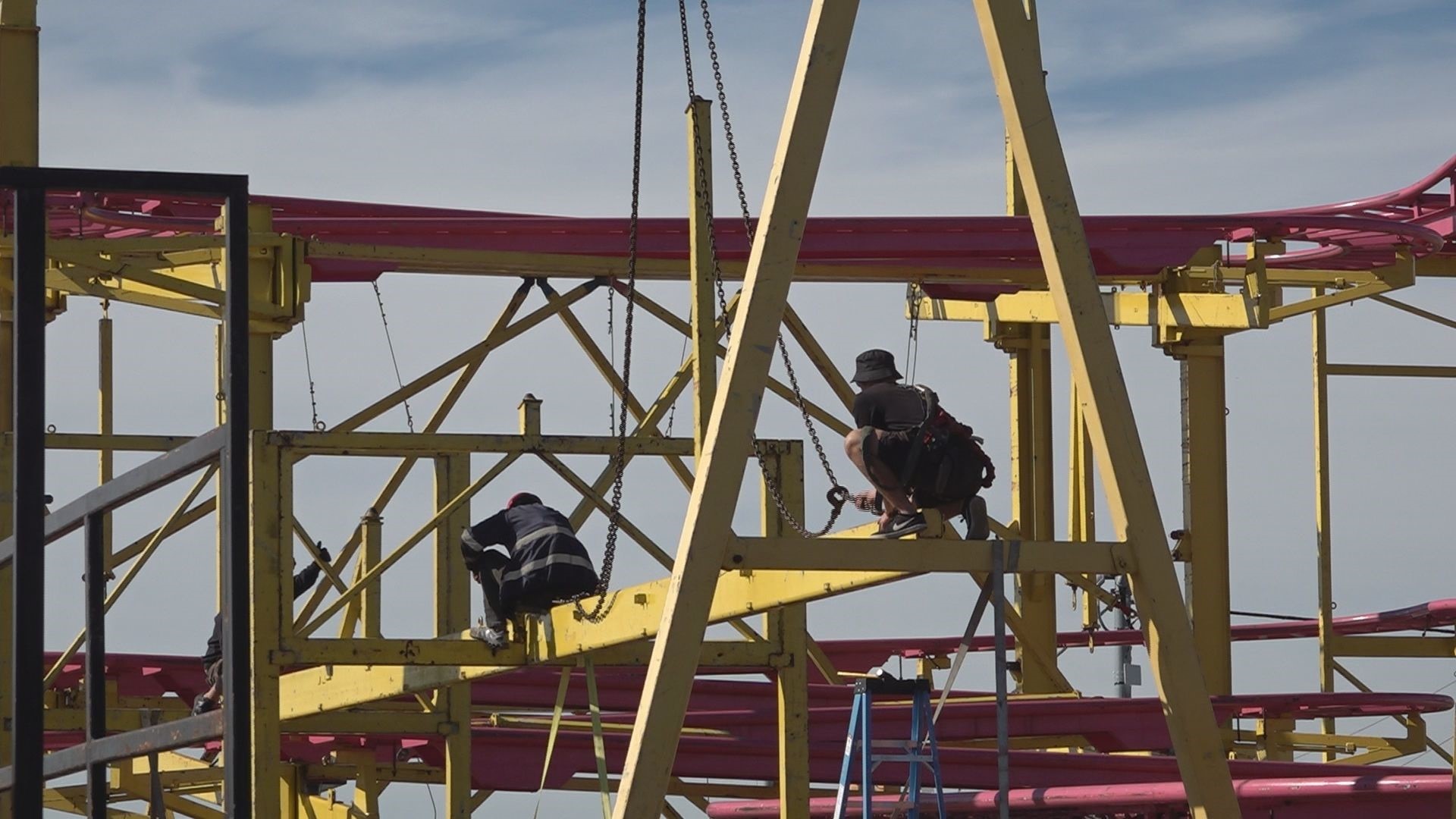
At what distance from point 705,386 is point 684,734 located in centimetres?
647

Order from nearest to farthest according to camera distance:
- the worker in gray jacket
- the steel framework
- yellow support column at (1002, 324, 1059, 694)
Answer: the steel framework < the worker in gray jacket < yellow support column at (1002, 324, 1059, 694)

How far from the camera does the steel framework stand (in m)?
9.66

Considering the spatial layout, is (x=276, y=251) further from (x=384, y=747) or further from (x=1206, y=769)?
(x=1206, y=769)

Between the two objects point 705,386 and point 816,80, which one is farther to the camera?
point 705,386

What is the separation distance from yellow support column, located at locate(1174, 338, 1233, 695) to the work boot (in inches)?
378

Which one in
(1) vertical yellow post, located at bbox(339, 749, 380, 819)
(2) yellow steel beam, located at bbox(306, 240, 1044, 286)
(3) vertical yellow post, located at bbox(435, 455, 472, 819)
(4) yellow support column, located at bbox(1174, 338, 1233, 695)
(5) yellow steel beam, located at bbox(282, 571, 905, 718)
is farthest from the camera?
(4) yellow support column, located at bbox(1174, 338, 1233, 695)

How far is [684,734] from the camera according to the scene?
690 inches

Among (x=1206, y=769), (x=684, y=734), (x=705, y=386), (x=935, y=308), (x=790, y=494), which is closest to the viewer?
(x=1206, y=769)

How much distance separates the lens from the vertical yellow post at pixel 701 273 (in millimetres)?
11578

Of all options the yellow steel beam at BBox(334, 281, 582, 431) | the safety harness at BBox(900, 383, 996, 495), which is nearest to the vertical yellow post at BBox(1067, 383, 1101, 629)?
the yellow steel beam at BBox(334, 281, 582, 431)

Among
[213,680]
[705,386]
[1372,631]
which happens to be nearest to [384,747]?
[213,680]

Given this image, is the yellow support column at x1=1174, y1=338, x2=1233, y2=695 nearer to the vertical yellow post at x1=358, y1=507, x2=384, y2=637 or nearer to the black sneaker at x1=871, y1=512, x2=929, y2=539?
the vertical yellow post at x1=358, y1=507, x2=384, y2=637

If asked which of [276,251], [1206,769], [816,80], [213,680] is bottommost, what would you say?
[1206,769]

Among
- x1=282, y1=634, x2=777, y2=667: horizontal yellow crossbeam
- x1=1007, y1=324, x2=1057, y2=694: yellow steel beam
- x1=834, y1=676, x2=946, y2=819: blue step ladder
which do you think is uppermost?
x1=1007, y1=324, x2=1057, y2=694: yellow steel beam
